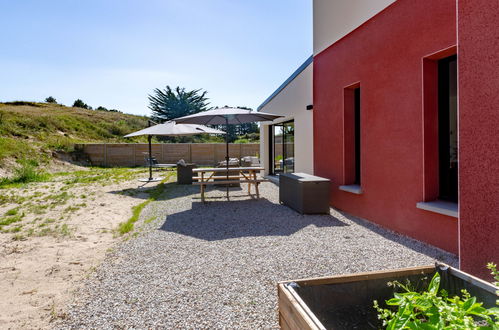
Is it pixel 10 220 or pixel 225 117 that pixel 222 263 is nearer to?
pixel 10 220

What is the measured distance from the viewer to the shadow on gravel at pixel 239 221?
466 centimetres

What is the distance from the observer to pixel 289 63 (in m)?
14.3

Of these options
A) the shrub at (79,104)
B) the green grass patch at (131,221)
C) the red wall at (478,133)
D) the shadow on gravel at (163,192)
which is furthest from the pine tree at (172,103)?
the red wall at (478,133)

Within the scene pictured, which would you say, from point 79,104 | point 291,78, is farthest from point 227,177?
point 79,104

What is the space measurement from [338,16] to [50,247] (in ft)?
21.3

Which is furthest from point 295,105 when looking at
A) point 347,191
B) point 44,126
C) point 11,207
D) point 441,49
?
point 44,126

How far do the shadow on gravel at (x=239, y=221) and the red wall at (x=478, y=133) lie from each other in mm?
2574

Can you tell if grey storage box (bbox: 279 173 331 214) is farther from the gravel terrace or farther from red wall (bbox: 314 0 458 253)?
red wall (bbox: 314 0 458 253)

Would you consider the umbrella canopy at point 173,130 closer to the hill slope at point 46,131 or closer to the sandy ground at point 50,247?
the sandy ground at point 50,247

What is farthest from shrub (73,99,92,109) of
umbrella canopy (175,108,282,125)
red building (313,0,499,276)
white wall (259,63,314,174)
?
red building (313,0,499,276)

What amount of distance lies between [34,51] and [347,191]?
19390 millimetres

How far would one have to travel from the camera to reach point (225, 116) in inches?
305

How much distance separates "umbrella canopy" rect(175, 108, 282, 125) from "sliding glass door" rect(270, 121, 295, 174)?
6.80 ft

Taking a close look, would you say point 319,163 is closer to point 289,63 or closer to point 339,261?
point 339,261
